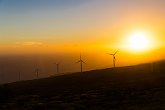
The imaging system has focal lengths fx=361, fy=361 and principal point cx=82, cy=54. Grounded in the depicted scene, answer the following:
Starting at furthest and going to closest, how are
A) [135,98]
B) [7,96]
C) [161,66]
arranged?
[161,66]
[7,96]
[135,98]

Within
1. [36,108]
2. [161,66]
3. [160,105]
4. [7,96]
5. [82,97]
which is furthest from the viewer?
[161,66]

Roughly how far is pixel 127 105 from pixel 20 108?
22019 mm

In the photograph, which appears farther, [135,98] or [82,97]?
[82,97]

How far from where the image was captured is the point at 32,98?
9212cm

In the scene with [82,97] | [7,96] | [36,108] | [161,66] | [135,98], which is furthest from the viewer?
[161,66]

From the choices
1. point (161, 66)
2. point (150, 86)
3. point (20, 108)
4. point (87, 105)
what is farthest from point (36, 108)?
point (161, 66)

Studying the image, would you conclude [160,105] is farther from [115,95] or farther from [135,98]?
[115,95]

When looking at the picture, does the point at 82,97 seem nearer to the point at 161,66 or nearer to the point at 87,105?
the point at 87,105

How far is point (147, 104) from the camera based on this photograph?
71875 millimetres

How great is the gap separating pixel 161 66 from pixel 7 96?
8830 centimetres

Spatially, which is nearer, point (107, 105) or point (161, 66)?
point (107, 105)

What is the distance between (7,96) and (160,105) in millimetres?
46776

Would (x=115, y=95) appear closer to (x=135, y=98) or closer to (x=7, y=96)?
(x=135, y=98)

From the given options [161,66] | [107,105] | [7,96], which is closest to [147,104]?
[107,105]
